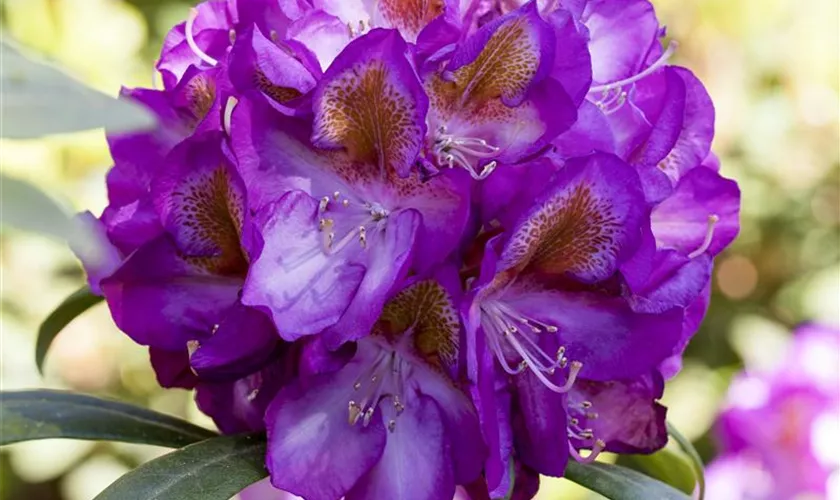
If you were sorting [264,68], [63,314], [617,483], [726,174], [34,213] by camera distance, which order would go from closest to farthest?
[34,213], [264,68], [617,483], [63,314], [726,174]

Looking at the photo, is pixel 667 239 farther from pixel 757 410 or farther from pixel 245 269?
pixel 757 410

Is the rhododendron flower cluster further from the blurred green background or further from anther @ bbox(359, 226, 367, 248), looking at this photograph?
the blurred green background

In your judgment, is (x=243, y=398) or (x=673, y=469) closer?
(x=243, y=398)

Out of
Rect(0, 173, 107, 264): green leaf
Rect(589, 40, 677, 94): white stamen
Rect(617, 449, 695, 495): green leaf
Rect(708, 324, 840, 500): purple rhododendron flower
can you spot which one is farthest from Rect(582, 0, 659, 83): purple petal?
Rect(708, 324, 840, 500): purple rhododendron flower

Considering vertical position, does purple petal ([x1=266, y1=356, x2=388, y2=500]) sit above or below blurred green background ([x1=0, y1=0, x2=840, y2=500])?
above

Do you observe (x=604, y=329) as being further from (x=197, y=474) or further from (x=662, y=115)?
(x=197, y=474)

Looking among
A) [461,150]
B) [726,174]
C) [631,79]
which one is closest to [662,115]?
[631,79]

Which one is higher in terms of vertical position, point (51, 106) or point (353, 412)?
point (51, 106)
